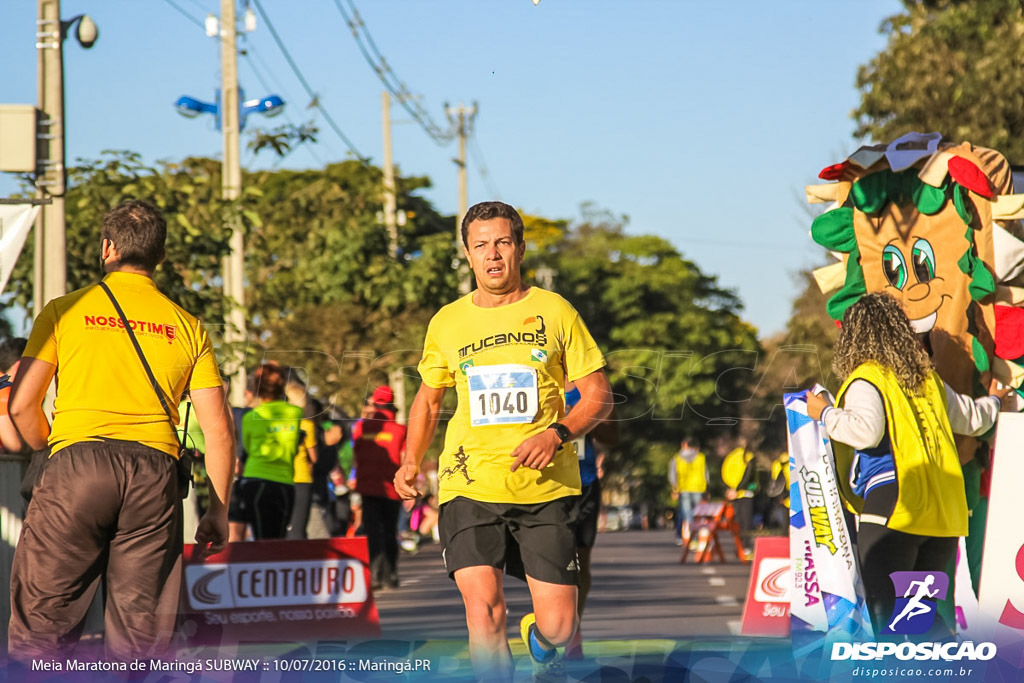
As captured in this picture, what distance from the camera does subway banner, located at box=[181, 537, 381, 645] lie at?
10.4 m

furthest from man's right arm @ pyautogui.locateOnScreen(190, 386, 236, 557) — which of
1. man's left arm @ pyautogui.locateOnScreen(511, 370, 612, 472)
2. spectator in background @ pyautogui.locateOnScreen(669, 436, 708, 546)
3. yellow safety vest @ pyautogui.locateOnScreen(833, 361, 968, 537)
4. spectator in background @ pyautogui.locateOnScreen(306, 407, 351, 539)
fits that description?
spectator in background @ pyautogui.locateOnScreen(669, 436, 708, 546)

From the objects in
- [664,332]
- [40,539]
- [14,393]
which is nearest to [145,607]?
[40,539]

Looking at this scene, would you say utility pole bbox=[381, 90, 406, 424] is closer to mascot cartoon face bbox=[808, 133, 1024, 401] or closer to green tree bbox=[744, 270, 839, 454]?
green tree bbox=[744, 270, 839, 454]

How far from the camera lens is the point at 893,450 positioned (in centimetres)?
713

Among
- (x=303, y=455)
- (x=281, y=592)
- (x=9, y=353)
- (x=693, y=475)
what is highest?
(x=9, y=353)

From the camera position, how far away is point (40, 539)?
18.3ft

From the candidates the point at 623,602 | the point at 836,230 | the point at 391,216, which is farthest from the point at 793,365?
the point at 391,216

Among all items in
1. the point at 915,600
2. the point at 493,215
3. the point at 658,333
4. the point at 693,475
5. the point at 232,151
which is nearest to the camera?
the point at 493,215

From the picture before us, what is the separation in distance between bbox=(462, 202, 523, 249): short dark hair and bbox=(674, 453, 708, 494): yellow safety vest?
17.6 m

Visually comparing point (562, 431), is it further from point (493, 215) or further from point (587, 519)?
point (587, 519)

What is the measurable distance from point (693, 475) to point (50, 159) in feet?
47.9

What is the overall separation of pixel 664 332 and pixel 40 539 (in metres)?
66.9

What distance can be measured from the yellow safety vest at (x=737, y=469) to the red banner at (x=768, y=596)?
40.4 ft

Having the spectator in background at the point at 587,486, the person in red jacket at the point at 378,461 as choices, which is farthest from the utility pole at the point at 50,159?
the spectator in background at the point at 587,486
